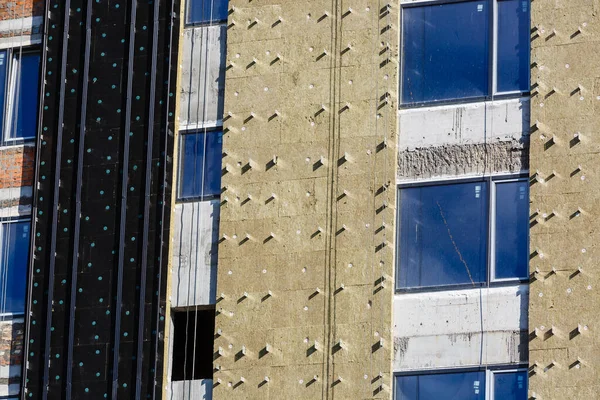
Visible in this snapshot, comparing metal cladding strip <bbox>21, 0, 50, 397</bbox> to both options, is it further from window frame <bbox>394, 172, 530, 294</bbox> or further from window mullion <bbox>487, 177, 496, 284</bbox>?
window mullion <bbox>487, 177, 496, 284</bbox>

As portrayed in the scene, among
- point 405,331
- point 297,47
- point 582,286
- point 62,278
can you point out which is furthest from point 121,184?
point 582,286

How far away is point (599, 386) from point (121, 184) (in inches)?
383

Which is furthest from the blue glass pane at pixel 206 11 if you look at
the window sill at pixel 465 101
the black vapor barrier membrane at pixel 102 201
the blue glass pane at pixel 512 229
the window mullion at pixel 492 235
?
the blue glass pane at pixel 512 229

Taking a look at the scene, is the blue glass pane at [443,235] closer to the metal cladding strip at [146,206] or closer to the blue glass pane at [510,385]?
the blue glass pane at [510,385]

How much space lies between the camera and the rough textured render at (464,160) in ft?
103

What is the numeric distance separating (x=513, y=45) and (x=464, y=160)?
2317 millimetres

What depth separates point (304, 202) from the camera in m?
31.9

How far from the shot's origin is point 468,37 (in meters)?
32.4

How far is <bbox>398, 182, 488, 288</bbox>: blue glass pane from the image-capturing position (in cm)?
3097

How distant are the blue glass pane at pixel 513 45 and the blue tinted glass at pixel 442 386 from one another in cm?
527

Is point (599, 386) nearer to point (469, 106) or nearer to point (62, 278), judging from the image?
point (469, 106)

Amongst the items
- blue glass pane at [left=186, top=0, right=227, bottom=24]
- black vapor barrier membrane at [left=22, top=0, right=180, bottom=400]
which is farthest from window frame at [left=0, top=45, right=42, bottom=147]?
blue glass pane at [left=186, top=0, right=227, bottom=24]

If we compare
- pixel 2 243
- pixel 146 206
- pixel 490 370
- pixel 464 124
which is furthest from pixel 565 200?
pixel 2 243

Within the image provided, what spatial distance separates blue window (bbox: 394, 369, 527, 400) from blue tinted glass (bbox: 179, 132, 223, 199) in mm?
5274
